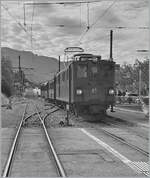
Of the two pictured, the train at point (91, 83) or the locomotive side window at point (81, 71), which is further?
the locomotive side window at point (81, 71)

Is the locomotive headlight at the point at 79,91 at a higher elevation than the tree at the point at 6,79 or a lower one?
lower

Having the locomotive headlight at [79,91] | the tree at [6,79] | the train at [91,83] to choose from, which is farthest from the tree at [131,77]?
the locomotive headlight at [79,91]

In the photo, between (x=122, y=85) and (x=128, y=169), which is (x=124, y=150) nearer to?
(x=128, y=169)

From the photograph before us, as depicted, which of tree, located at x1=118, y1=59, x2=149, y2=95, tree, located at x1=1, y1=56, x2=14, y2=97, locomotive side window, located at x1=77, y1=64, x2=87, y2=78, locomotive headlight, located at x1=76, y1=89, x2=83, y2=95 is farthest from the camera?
tree, located at x1=118, y1=59, x2=149, y2=95

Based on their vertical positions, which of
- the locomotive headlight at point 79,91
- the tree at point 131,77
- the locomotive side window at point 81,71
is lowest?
the locomotive headlight at point 79,91

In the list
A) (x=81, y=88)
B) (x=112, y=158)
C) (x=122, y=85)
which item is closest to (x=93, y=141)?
(x=112, y=158)

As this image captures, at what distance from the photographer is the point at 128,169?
24.8 feet

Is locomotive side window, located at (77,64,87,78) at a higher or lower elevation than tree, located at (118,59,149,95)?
lower

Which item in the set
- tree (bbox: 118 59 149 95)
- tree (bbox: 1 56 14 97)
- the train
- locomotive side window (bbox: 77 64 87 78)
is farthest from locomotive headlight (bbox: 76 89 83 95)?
tree (bbox: 1 56 14 97)

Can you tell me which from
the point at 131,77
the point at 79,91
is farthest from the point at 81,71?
the point at 131,77

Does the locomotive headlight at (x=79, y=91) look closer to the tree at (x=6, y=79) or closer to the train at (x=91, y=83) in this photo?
the train at (x=91, y=83)

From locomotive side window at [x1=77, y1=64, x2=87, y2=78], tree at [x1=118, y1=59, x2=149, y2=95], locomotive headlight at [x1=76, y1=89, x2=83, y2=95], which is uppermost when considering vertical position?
tree at [x1=118, y1=59, x2=149, y2=95]

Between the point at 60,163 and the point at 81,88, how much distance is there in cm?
1122

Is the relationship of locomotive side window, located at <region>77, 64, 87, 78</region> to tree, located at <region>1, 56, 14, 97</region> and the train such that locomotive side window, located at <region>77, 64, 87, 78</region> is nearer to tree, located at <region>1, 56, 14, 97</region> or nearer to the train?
the train
